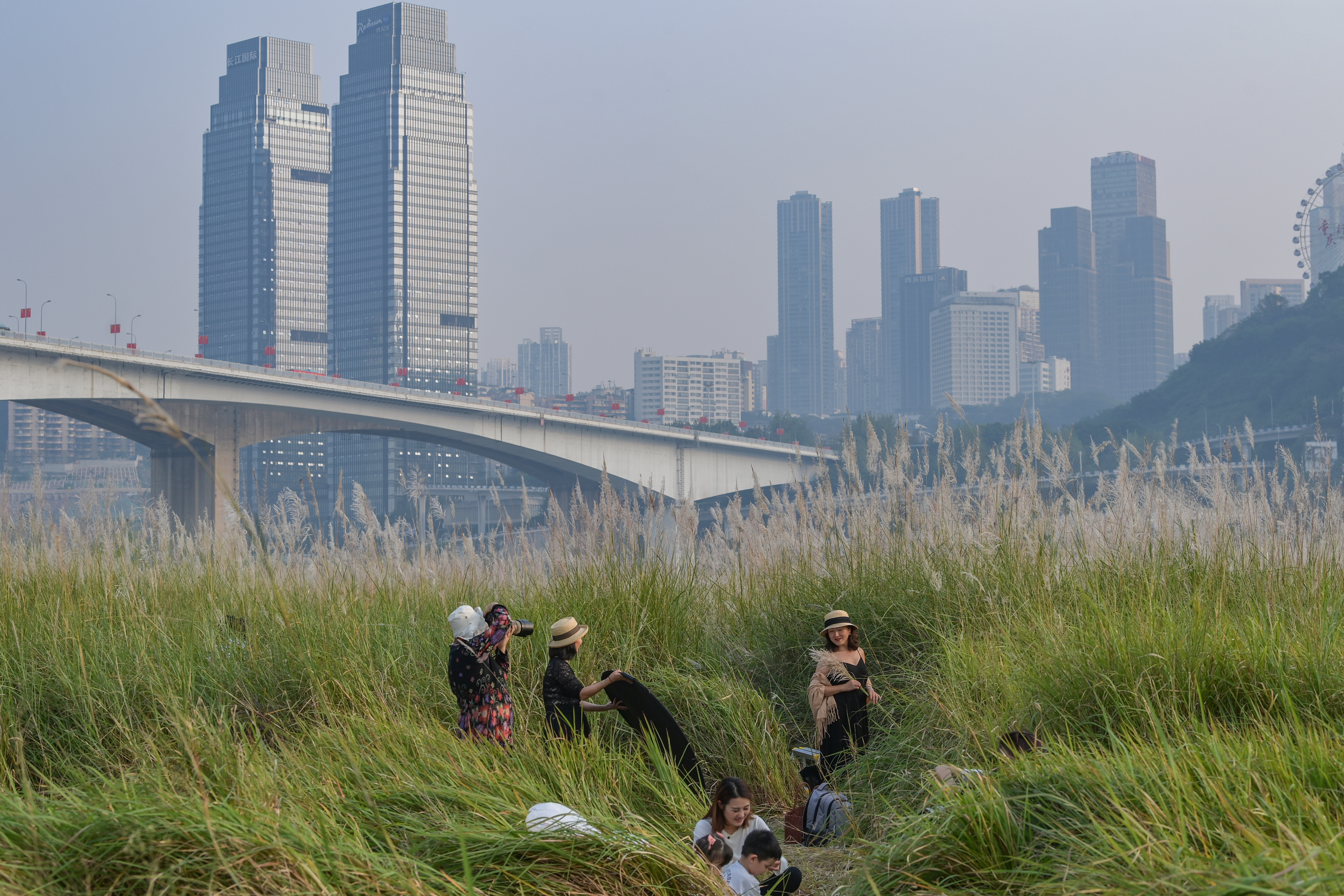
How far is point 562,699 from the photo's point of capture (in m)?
6.22

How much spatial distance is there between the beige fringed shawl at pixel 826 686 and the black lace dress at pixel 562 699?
4.47 feet

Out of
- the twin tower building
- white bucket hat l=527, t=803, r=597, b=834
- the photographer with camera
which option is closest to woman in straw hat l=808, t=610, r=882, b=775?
the photographer with camera

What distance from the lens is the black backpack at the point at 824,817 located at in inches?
232

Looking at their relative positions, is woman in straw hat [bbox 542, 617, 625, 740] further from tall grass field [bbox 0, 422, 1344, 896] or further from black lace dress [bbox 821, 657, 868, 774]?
black lace dress [bbox 821, 657, 868, 774]

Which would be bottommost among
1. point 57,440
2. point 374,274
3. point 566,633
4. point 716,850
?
point 716,850

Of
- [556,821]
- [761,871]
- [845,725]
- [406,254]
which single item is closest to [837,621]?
[845,725]

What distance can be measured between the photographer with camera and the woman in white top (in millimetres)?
1280

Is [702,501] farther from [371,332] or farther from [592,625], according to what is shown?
[371,332]

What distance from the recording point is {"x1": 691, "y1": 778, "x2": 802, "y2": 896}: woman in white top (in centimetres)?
→ 496

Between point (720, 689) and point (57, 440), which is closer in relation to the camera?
point (720, 689)

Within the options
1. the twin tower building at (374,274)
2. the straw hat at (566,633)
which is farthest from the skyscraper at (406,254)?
the straw hat at (566,633)

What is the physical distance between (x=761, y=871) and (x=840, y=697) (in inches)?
72.2

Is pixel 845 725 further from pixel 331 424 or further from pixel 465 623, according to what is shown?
pixel 331 424

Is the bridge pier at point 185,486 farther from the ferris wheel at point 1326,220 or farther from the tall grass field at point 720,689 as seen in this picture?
the ferris wheel at point 1326,220
